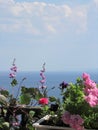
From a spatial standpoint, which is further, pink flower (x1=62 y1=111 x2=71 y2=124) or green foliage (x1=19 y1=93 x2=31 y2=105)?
green foliage (x1=19 y1=93 x2=31 y2=105)

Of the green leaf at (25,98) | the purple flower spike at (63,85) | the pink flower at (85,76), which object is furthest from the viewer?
the purple flower spike at (63,85)

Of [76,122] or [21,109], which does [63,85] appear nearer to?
[21,109]

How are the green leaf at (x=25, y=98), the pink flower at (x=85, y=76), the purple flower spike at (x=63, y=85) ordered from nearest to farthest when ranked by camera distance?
the pink flower at (x=85, y=76) < the green leaf at (x=25, y=98) < the purple flower spike at (x=63, y=85)

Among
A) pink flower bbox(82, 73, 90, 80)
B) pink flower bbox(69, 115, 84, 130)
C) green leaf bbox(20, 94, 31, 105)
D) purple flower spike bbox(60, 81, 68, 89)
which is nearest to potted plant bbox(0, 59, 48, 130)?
green leaf bbox(20, 94, 31, 105)

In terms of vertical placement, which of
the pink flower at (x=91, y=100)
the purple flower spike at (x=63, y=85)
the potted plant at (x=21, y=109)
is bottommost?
the pink flower at (x=91, y=100)

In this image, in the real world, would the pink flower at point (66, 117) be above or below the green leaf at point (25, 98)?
below

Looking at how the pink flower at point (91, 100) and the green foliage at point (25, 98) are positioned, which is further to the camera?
the green foliage at point (25, 98)

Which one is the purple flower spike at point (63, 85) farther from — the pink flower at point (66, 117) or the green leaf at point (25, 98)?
the pink flower at point (66, 117)

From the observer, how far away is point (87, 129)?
9.13ft

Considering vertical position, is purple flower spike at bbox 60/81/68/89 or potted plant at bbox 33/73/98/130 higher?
purple flower spike at bbox 60/81/68/89

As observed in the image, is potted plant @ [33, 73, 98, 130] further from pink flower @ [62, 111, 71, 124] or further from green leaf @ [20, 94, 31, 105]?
green leaf @ [20, 94, 31, 105]

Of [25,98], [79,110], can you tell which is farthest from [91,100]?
[25,98]

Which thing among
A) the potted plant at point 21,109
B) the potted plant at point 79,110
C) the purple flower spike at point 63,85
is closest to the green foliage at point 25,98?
the potted plant at point 21,109

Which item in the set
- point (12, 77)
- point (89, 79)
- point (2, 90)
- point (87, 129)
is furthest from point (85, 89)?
point (12, 77)
